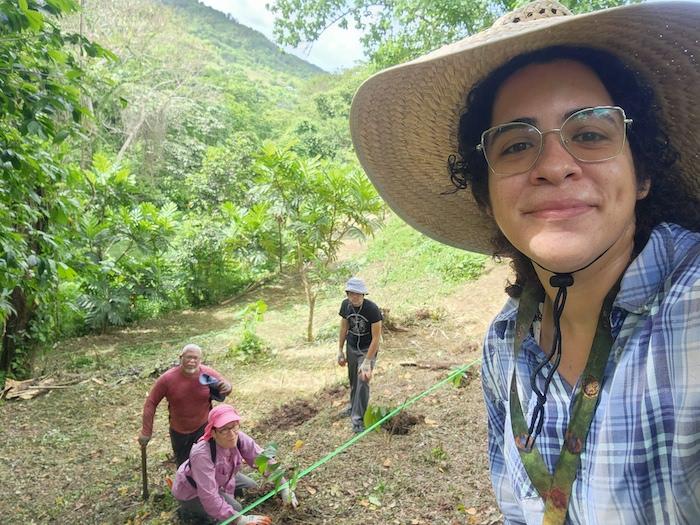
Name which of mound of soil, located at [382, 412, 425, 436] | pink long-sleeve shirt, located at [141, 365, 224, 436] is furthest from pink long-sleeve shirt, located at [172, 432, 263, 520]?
mound of soil, located at [382, 412, 425, 436]

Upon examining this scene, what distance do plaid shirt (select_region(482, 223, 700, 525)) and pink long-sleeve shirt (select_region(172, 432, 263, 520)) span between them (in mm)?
2658

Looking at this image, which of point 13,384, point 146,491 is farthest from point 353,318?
point 13,384

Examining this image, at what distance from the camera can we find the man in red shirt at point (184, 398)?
3.94 m

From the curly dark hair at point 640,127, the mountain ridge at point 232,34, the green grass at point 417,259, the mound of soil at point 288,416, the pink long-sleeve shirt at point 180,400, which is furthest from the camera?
the mountain ridge at point 232,34

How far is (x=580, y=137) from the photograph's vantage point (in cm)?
91

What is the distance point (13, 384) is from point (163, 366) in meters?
→ 2.06

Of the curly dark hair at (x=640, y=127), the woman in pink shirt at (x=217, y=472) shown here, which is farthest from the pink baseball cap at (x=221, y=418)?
the curly dark hair at (x=640, y=127)

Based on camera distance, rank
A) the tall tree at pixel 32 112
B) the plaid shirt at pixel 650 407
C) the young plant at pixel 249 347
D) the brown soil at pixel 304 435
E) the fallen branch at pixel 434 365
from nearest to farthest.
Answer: the plaid shirt at pixel 650 407
the tall tree at pixel 32 112
the brown soil at pixel 304 435
the fallen branch at pixel 434 365
the young plant at pixel 249 347

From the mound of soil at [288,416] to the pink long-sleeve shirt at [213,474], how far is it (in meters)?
1.90

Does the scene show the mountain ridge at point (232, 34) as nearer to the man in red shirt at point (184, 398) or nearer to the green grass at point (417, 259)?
the green grass at point (417, 259)

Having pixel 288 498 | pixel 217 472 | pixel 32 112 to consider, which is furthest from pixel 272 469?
pixel 32 112

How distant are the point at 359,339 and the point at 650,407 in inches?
162

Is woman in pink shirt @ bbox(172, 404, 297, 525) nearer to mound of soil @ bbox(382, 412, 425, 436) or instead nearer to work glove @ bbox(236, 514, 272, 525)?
work glove @ bbox(236, 514, 272, 525)

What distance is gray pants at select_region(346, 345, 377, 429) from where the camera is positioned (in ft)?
15.3
